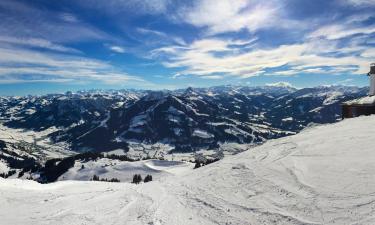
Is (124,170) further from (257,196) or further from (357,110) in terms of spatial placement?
(257,196)

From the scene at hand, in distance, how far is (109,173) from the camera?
177m

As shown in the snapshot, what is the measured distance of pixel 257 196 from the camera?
79.5ft

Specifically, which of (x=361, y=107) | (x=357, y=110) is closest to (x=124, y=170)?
(x=357, y=110)

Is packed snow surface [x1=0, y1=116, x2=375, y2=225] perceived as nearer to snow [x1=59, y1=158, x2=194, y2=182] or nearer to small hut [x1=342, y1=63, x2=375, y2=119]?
small hut [x1=342, y1=63, x2=375, y2=119]


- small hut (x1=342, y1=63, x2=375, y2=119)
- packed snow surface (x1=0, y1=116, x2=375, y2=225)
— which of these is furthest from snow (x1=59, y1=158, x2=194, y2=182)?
packed snow surface (x1=0, y1=116, x2=375, y2=225)

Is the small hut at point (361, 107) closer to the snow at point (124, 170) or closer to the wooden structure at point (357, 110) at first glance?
the wooden structure at point (357, 110)

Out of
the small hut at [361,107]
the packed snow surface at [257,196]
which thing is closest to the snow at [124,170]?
the small hut at [361,107]

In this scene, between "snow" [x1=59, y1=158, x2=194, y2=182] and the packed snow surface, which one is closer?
the packed snow surface

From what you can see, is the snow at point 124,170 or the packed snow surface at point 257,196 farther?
the snow at point 124,170

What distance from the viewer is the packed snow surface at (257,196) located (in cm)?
2044

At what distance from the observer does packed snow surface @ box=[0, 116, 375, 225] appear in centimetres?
2044

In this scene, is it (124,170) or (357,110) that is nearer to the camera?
(357,110)

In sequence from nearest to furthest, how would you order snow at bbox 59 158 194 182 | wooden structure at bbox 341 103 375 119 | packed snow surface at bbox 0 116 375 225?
packed snow surface at bbox 0 116 375 225 → wooden structure at bbox 341 103 375 119 → snow at bbox 59 158 194 182

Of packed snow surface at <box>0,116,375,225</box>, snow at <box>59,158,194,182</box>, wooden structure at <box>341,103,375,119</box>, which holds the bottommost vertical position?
snow at <box>59,158,194,182</box>
